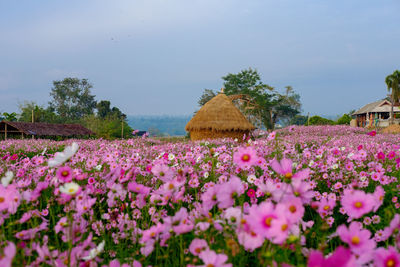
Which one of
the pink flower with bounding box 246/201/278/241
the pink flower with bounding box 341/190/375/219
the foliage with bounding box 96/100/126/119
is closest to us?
the pink flower with bounding box 246/201/278/241

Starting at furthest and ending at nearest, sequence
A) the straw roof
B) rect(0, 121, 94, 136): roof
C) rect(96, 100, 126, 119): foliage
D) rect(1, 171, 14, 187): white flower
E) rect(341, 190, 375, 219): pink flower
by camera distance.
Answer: rect(96, 100, 126, 119): foliage, rect(0, 121, 94, 136): roof, the straw roof, rect(1, 171, 14, 187): white flower, rect(341, 190, 375, 219): pink flower

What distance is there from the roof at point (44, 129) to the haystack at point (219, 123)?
1296cm

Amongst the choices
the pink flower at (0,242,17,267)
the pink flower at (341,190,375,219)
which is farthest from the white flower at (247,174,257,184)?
the pink flower at (0,242,17,267)

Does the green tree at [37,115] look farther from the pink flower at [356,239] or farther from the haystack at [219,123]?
the pink flower at [356,239]

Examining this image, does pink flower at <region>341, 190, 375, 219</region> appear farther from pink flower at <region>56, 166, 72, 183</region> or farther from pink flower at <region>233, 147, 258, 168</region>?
pink flower at <region>56, 166, 72, 183</region>

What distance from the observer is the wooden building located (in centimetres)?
2503

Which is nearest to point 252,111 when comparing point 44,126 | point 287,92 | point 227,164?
point 287,92

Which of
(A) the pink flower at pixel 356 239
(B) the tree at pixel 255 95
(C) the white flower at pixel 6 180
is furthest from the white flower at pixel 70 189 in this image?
(B) the tree at pixel 255 95

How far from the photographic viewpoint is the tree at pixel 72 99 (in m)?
63.3

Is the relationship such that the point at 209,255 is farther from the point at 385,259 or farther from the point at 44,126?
the point at 44,126

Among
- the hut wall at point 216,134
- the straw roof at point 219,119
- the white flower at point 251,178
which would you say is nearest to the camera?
the white flower at point 251,178

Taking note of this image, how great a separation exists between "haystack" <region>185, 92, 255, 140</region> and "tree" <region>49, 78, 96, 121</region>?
49.4 m

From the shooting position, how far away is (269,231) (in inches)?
42.3

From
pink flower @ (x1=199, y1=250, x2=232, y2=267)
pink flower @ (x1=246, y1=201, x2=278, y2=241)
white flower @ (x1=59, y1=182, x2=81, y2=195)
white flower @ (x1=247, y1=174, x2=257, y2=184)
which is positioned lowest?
pink flower @ (x1=199, y1=250, x2=232, y2=267)
